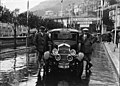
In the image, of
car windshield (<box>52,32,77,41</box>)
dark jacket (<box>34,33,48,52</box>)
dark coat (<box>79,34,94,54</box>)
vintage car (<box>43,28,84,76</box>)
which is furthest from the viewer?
car windshield (<box>52,32,77,41</box>)

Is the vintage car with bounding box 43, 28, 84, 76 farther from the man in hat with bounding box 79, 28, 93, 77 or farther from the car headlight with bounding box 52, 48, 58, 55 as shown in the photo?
the man in hat with bounding box 79, 28, 93, 77

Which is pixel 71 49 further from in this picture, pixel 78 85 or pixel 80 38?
pixel 78 85

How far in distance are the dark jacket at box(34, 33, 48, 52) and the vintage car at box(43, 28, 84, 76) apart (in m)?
0.27

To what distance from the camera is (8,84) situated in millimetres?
9781

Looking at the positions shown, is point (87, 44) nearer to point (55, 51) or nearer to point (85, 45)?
point (85, 45)

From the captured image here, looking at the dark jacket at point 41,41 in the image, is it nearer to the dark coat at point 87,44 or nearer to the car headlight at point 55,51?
the car headlight at point 55,51

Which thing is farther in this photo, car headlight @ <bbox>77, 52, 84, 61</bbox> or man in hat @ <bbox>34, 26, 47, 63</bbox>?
man in hat @ <bbox>34, 26, 47, 63</bbox>

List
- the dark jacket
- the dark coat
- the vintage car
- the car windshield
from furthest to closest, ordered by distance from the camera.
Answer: the car windshield
the dark coat
the dark jacket
the vintage car

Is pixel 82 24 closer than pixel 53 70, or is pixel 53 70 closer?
pixel 53 70

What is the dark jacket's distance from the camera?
1262cm

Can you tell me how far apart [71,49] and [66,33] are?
3.36 ft

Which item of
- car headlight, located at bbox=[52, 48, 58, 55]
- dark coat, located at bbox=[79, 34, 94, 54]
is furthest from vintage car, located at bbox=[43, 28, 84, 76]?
dark coat, located at bbox=[79, 34, 94, 54]

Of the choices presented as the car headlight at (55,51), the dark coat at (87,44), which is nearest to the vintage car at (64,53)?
the car headlight at (55,51)

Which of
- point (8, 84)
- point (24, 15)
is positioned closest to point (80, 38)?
point (8, 84)
